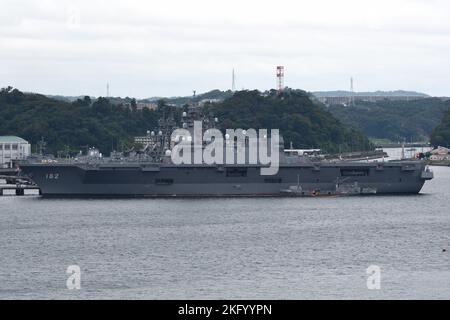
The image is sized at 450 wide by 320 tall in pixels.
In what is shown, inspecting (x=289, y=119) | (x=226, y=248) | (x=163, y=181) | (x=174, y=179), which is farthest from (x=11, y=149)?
(x=226, y=248)

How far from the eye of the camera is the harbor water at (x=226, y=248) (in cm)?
3089

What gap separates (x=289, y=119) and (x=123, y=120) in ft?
61.9

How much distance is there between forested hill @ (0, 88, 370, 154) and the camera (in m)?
107

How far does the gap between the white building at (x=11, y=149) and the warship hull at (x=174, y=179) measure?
35.2m

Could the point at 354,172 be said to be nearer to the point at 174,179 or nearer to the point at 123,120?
the point at 174,179

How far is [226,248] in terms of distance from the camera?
39.8 m

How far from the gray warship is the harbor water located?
194 centimetres

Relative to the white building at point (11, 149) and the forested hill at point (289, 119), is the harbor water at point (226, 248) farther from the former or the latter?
the forested hill at point (289, 119)

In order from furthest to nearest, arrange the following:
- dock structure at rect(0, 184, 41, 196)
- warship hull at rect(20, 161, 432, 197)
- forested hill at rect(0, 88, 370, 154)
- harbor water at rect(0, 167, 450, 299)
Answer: forested hill at rect(0, 88, 370, 154), dock structure at rect(0, 184, 41, 196), warship hull at rect(20, 161, 432, 197), harbor water at rect(0, 167, 450, 299)

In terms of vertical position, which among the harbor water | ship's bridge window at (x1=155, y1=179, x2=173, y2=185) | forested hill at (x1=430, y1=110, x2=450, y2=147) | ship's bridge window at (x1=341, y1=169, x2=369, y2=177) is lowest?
the harbor water

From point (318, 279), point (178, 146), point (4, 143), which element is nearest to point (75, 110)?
point (4, 143)

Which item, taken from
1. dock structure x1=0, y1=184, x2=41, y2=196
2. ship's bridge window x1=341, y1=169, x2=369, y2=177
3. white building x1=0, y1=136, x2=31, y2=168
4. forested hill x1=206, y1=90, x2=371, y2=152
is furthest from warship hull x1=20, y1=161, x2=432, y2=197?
forested hill x1=206, y1=90, x2=371, y2=152

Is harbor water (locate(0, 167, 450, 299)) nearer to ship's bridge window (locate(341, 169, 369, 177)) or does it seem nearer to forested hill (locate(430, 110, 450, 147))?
ship's bridge window (locate(341, 169, 369, 177))

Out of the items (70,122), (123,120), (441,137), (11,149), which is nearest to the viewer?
(11,149)
